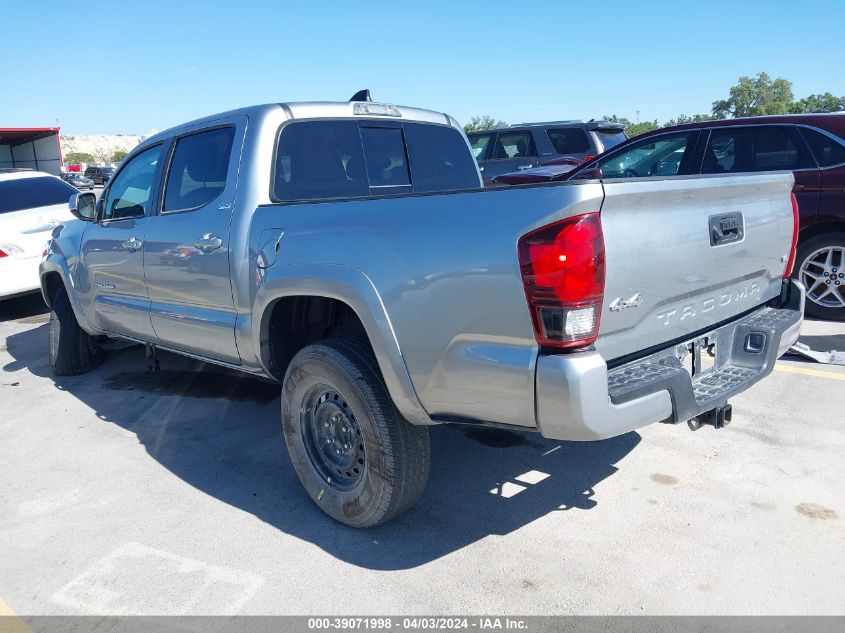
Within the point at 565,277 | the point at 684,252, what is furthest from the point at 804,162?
the point at 565,277

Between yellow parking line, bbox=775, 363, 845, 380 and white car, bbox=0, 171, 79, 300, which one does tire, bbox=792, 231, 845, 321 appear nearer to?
yellow parking line, bbox=775, 363, 845, 380

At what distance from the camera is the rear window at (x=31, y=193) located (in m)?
8.41

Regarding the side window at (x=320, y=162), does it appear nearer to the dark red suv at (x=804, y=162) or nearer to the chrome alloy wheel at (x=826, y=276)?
the dark red suv at (x=804, y=162)

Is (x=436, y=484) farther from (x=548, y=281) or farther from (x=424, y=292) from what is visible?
(x=548, y=281)

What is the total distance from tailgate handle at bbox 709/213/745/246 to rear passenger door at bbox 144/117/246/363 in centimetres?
236

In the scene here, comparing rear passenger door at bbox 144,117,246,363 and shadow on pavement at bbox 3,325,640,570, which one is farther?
rear passenger door at bbox 144,117,246,363

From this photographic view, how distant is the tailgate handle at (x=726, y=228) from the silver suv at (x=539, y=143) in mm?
9228

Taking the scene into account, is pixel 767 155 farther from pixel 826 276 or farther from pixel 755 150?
pixel 826 276

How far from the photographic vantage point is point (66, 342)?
5.82m

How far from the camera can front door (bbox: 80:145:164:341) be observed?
4.49 meters

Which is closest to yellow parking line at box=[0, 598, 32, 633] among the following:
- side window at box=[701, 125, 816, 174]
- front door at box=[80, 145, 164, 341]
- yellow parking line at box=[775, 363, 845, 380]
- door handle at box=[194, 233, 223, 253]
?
door handle at box=[194, 233, 223, 253]

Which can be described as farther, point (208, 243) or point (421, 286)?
point (208, 243)

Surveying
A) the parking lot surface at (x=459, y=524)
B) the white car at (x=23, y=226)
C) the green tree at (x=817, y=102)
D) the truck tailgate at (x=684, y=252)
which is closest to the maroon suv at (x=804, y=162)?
the parking lot surface at (x=459, y=524)

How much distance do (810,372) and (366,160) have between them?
3.48 meters
